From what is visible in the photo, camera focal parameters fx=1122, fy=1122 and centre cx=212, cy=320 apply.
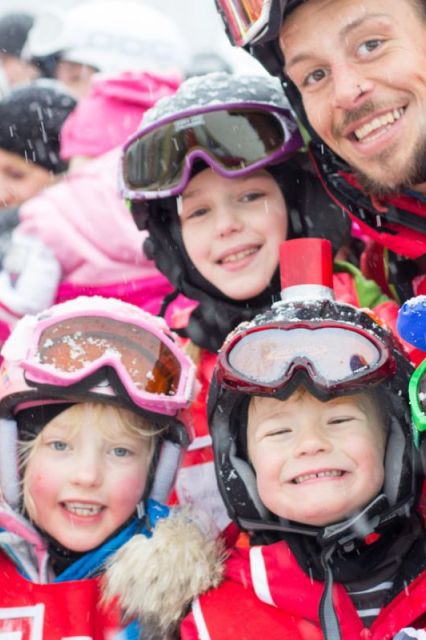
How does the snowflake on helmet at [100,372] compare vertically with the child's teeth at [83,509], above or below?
above

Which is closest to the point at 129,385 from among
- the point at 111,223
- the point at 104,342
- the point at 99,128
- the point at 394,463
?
the point at 104,342

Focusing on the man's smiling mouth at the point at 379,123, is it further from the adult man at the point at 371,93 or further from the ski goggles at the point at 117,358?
the ski goggles at the point at 117,358

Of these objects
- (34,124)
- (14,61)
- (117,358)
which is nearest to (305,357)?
(117,358)

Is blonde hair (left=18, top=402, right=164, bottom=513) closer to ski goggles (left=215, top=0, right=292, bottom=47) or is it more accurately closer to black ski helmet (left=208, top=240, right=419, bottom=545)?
black ski helmet (left=208, top=240, right=419, bottom=545)

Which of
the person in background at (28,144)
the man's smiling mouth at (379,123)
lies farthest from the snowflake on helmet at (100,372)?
the person in background at (28,144)

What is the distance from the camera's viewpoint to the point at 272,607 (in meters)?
3.50

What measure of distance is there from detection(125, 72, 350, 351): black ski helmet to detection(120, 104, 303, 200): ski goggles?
4 cm

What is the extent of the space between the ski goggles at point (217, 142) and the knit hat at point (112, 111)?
1366mm

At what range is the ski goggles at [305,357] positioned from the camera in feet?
11.3

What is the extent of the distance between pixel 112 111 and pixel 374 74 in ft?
7.90

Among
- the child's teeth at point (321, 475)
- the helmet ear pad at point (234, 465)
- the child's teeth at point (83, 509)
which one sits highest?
the child's teeth at point (321, 475)

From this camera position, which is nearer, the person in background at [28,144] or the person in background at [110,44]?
the person in background at [28,144]

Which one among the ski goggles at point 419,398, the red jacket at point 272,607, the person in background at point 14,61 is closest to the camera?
the ski goggles at point 419,398

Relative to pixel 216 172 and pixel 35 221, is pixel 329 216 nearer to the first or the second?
pixel 216 172
